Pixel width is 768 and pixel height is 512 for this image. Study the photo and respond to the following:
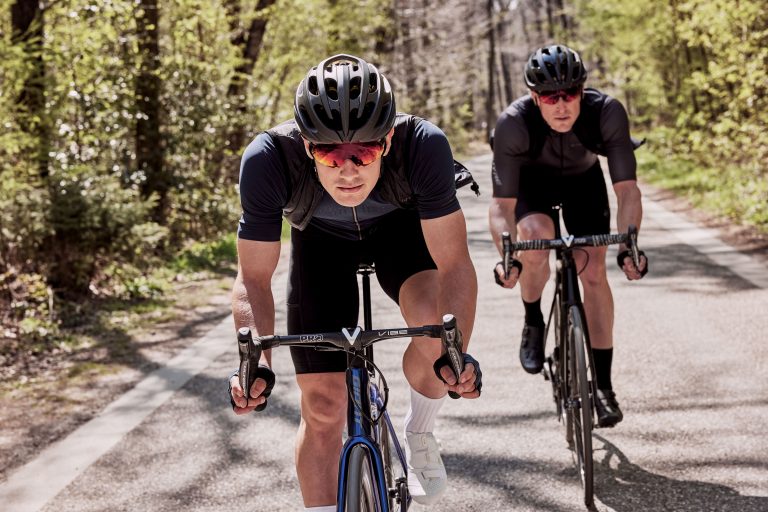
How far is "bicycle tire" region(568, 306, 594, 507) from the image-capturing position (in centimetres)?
426

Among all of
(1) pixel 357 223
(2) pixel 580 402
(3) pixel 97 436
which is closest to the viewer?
(1) pixel 357 223

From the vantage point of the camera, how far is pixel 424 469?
381cm

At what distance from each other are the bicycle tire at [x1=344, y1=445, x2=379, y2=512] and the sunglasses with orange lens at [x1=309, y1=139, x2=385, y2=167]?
88 centimetres

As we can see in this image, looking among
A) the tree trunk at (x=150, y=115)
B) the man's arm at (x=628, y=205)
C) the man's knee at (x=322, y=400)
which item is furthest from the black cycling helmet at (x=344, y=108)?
the tree trunk at (x=150, y=115)

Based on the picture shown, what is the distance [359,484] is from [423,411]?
40.9 inches

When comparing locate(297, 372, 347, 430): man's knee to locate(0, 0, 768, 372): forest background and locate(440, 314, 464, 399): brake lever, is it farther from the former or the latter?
locate(0, 0, 768, 372): forest background

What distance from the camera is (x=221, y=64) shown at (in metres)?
14.7

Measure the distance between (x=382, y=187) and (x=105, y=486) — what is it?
242 centimetres

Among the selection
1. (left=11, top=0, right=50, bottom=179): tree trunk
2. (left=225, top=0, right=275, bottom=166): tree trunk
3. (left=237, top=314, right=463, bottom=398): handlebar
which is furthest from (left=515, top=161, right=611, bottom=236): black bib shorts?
(left=225, top=0, right=275, bottom=166): tree trunk

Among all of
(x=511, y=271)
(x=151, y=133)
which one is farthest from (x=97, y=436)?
(x=151, y=133)

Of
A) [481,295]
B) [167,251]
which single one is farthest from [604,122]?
[167,251]

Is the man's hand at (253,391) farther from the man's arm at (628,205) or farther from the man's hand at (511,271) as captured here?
the man's arm at (628,205)

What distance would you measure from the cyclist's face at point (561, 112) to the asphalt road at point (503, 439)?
163 cm

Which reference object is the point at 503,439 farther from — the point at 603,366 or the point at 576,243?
the point at 576,243
